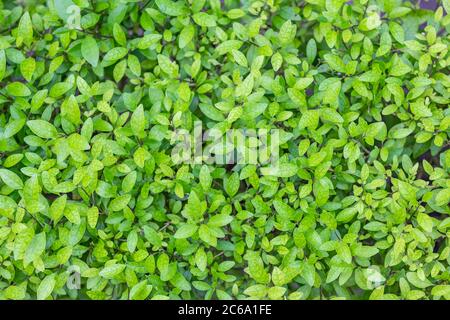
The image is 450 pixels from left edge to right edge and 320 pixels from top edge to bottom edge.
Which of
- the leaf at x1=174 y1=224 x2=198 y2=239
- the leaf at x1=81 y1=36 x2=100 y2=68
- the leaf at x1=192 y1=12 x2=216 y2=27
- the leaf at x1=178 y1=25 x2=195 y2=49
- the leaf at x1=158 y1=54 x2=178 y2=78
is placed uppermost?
the leaf at x1=192 y1=12 x2=216 y2=27

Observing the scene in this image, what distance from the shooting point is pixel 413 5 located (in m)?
2.08

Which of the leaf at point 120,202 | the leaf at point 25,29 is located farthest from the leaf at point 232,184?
the leaf at point 25,29

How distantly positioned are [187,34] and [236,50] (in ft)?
0.66

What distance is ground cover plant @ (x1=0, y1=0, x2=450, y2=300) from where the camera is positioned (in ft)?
6.07

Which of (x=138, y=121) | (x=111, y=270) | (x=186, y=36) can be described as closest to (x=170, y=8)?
(x=186, y=36)

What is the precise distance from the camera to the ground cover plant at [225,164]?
1849mm

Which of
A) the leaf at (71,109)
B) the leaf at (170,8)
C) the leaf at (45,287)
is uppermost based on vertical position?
the leaf at (170,8)

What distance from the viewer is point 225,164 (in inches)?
79.2

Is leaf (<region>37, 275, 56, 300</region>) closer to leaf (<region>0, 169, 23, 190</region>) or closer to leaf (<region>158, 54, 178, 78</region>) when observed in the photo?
leaf (<region>0, 169, 23, 190</region>)

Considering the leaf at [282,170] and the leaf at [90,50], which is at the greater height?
the leaf at [90,50]

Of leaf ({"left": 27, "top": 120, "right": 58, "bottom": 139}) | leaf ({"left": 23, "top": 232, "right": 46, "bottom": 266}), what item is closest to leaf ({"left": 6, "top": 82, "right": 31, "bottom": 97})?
leaf ({"left": 27, "top": 120, "right": 58, "bottom": 139})

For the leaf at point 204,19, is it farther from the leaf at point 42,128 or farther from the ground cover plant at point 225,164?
the leaf at point 42,128
